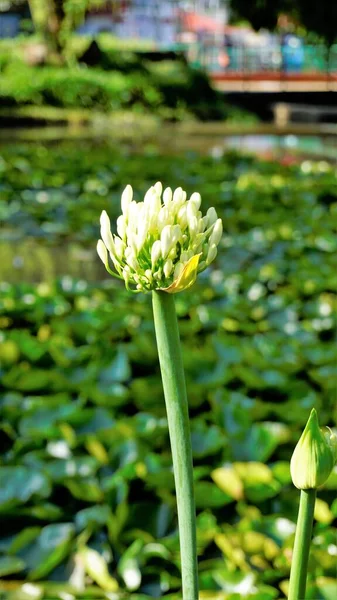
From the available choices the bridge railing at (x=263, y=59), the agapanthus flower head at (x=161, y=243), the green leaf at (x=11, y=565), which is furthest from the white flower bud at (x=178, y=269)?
the bridge railing at (x=263, y=59)

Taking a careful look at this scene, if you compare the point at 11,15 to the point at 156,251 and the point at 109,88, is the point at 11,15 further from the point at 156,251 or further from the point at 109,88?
the point at 156,251

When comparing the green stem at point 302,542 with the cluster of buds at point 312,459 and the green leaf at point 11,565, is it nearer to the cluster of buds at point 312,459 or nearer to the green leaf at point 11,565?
the cluster of buds at point 312,459

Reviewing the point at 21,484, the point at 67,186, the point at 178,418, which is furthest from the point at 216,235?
the point at 67,186

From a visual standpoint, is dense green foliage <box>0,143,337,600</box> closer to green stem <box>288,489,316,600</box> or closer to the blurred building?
green stem <box>288,489,316,600</box>

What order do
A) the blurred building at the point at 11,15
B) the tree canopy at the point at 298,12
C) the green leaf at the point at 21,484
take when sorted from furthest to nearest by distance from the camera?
the blurred building at the point at 11,15
the tree canopy at the point at 298,12
the green leaf at the point at 21,484

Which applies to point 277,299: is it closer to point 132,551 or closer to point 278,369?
point 278,369

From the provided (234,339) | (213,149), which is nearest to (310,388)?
(234,339)

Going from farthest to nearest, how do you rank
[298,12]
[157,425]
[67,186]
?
[298,12] < [67,186] < [157,425]
